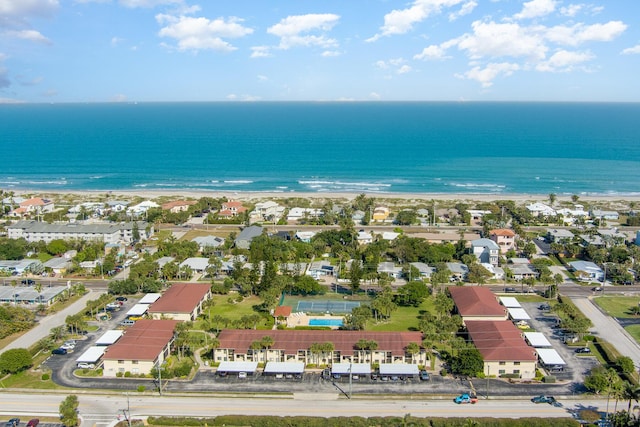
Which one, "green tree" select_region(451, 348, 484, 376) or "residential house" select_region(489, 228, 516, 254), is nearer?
"green tree" select_region(451, 348, 484, 376)

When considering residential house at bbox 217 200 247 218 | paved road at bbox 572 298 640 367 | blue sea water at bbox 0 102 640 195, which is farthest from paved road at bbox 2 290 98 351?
blue sea water at bbox 0 102 640 195

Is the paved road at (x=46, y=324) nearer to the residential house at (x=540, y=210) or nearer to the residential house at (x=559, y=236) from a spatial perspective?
the residential house at (x=559, y=236)

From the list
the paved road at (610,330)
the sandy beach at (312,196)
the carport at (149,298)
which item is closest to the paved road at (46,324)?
the carport at (149,298)

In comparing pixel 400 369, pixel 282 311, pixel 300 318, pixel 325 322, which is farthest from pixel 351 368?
pixel 282 311

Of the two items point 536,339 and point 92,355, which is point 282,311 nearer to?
point 92,355

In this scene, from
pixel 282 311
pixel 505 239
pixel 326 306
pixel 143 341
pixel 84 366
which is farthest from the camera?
pixel 505 239

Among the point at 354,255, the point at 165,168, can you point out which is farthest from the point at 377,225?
the point at 165,168

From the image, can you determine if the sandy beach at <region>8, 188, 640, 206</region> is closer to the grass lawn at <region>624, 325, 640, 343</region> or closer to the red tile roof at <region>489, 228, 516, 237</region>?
the red tile roof at <region>489, 228, 516, 237</region>
